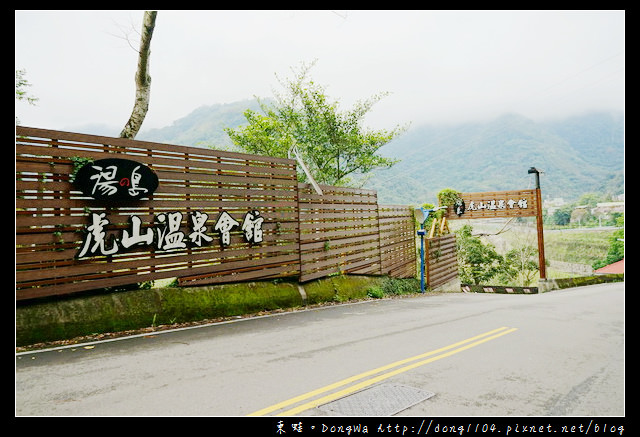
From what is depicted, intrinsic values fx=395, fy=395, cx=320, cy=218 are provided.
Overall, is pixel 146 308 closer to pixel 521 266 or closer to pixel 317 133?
pixel 317 133

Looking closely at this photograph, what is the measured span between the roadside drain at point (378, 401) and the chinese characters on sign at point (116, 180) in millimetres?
5425

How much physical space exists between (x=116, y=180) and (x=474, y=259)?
31467 mm

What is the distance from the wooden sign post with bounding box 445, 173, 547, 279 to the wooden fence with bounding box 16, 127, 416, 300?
15.0 meters

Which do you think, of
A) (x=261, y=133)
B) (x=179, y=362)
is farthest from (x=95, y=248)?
(x=261, y=133)

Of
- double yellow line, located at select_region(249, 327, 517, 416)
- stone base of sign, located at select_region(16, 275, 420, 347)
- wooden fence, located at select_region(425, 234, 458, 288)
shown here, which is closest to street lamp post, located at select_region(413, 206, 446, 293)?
wooden fence, located at select_region(425, 234, 458, 288)

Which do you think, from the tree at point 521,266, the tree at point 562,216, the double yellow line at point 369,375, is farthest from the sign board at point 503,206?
the tree at point 562,216

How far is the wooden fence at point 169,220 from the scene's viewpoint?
633cm

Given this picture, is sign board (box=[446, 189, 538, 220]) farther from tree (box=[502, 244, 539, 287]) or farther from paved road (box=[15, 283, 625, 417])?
paved road (box=[15, 283, 625, 417])

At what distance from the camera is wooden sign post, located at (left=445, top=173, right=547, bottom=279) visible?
24391mm

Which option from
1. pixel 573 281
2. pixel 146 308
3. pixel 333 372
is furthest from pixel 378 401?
pixel 573 281

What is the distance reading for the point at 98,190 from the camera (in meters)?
6.88

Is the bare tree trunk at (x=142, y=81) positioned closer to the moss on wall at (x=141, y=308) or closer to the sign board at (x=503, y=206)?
the moss on wall at (x=141, y=308)
